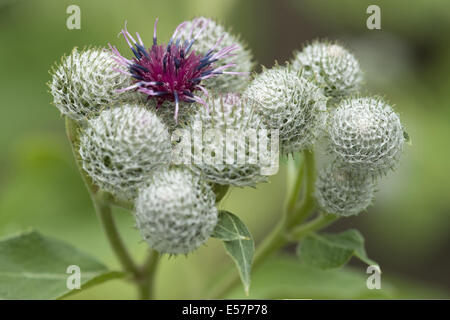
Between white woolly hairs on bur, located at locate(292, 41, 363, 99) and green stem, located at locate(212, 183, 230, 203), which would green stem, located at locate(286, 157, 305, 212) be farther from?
green stem, located at locate(212, 183, 230, 203)

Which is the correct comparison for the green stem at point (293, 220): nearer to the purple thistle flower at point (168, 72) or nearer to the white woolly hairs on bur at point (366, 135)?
the white woolly hairs on bur at point (366, 135)

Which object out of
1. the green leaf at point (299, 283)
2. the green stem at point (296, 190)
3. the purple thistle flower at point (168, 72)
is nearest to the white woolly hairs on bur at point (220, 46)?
the purple thistle flower at point (168, 72)

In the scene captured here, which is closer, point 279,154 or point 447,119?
point 279,154

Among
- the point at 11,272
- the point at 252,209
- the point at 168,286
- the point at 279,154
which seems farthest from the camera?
the point at 252,209

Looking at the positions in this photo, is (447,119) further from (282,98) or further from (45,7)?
(45,7)

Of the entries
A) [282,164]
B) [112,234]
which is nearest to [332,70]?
Result: [112,234]

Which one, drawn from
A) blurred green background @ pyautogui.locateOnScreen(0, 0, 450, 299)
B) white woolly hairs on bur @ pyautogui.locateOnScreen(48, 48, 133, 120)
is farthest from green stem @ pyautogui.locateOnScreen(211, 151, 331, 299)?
white woolly hairs on bur @ pyautogui.locateOnScreen(48, 48, 133, 120)

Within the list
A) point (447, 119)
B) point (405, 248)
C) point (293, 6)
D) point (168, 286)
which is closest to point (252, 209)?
point (168, 286)
